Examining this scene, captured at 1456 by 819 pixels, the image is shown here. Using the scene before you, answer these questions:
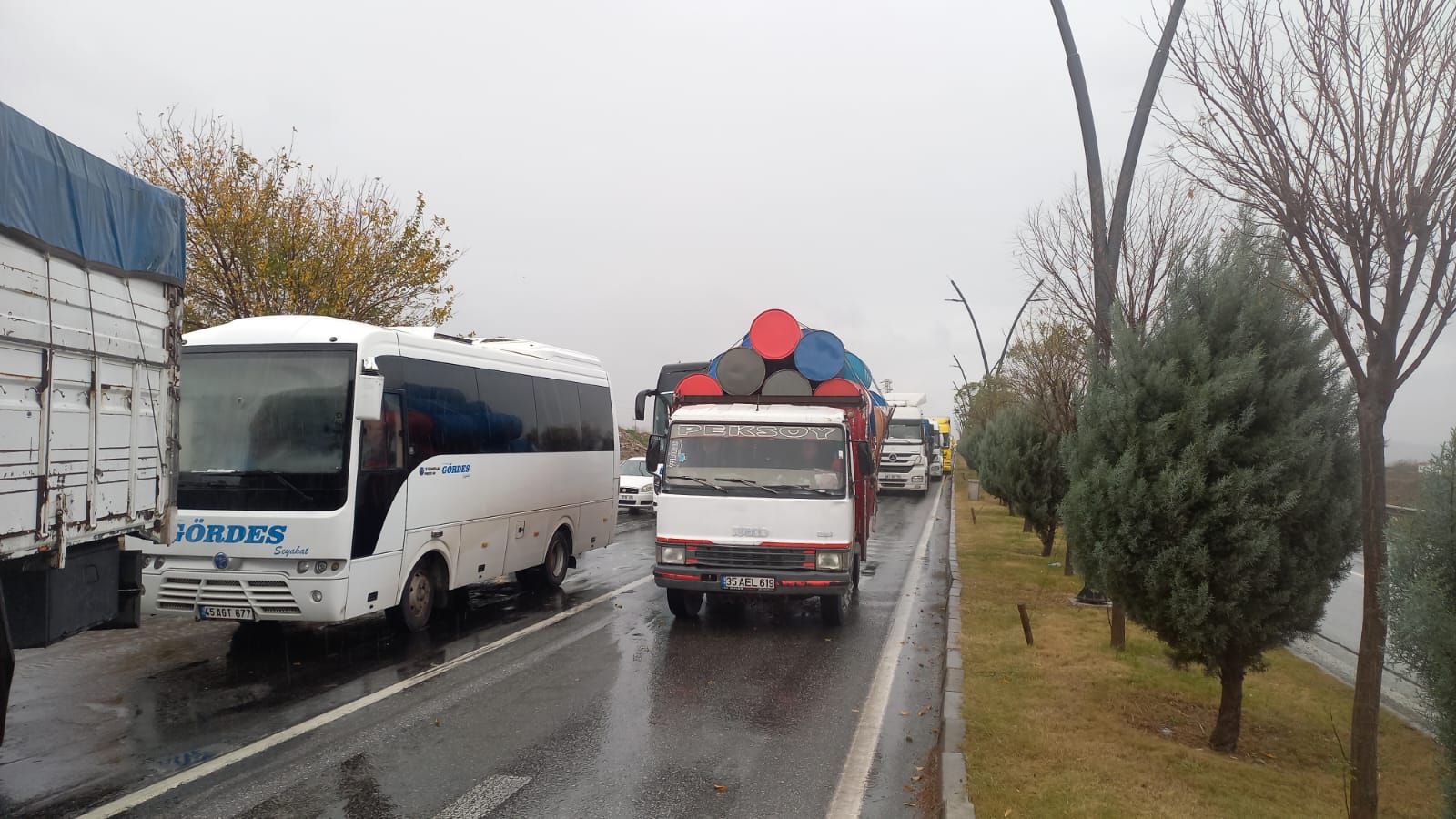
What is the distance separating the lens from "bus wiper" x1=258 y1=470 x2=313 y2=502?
8359 mm

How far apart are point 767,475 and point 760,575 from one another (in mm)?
1159

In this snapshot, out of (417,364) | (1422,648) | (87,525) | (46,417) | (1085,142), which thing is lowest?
(1422,648)

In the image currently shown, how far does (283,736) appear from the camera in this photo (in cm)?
641

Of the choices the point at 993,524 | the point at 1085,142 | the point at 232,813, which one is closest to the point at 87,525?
the point at 232,813

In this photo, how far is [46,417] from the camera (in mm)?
4949

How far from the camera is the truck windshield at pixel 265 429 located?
838 centimetres

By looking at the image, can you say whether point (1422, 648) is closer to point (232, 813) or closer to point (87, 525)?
point (232, 813)

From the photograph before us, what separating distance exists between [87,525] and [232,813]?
1837 mm

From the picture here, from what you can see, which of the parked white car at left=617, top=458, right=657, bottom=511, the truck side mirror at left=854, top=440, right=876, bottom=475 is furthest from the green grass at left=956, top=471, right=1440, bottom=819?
the parked white car at left=617, top=458, right=657, bottom=511

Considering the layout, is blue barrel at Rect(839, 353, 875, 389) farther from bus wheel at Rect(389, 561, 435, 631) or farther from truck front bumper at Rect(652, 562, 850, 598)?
bus wheel at Rect(389, 561, 435, 631)

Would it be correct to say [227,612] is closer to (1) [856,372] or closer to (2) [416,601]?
(2) [416,601]

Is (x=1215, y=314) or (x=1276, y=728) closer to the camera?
(x=1215, y=314)

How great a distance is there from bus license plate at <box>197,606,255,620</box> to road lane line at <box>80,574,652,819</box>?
158 cm

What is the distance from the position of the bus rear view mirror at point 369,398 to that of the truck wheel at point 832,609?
17.0ft
